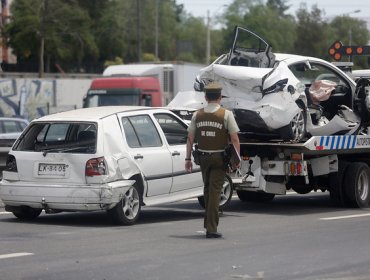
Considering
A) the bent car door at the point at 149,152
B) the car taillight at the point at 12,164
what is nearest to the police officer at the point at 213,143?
the bent car door at the point at 149,152

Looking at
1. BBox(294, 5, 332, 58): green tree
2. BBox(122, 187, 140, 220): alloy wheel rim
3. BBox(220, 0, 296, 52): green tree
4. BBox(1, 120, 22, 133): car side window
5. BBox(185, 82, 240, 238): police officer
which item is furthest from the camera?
BBox(220, 0, 296, 52): green tree

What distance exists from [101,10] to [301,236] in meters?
65.6

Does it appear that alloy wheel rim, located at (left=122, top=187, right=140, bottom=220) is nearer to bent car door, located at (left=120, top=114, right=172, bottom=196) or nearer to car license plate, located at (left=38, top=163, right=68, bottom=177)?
bent car door, located at (left=120, top=114, right=172, bottom=196)

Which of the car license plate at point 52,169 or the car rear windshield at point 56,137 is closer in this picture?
the car license plate at point 52,169

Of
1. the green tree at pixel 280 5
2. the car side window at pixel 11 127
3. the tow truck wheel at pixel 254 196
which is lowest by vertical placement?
the car side window at pixel 11 127

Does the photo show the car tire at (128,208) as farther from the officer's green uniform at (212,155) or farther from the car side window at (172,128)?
the officer's green uniform at (212,155)

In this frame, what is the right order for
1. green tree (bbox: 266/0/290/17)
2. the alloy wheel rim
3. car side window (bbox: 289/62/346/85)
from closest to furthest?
1. the alloy wheel rim
2. car side window (bbox: 289/62/346/85)
3. green tree (bbox: 266/0/290/17)

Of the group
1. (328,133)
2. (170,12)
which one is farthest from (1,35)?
(328,133)

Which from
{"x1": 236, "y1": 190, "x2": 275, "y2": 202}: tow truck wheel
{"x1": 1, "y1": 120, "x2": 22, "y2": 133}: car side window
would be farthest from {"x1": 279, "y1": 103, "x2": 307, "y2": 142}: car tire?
{"x1": 1, "y1": 120, "x2": 22, "y2": 133}: car side window

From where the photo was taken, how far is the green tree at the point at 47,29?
2240 inches

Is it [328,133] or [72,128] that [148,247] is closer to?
[72,128]

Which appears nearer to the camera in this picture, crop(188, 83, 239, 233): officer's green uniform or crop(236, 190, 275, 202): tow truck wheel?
crop(188, 83, 239, 233): officer's green uniform

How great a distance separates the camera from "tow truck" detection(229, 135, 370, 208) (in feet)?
47.5

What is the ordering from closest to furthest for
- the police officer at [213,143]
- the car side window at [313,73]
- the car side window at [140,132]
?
the police officer at [213,143] < the car side window at [140,132] < the car side window at [313,73]
